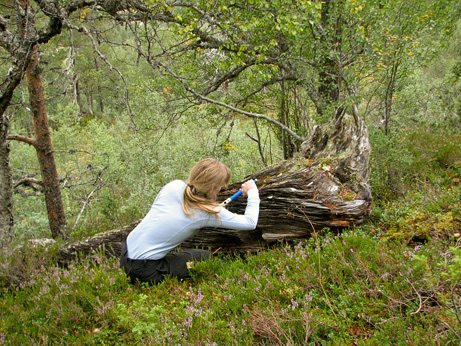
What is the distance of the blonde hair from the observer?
4227 mm

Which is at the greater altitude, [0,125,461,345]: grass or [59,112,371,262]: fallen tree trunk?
[59,112,371,262]: fallen tree trunk

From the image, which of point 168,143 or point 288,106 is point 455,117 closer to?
point 288,106

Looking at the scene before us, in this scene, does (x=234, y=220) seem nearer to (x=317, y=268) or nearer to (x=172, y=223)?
(x=172, y=223)

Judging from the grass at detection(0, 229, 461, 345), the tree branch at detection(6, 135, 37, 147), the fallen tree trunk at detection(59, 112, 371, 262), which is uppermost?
the tree branch at detection(6, 135, 37, 147)

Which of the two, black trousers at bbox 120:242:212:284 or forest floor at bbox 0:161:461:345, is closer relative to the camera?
forest floor at bbox 0:161:461:345

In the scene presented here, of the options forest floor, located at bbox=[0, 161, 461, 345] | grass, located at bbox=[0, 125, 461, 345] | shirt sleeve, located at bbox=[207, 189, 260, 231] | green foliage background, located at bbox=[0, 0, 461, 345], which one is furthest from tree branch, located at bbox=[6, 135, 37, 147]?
shirt sleeve, located at bbox=[207, 189, 260, 231]

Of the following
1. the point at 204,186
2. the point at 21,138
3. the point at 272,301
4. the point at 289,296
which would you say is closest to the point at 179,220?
the point at 204,186

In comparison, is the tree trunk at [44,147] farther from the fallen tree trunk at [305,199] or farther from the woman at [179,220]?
the woman at [179,220]

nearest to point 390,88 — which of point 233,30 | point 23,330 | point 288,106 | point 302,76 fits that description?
point 302,76

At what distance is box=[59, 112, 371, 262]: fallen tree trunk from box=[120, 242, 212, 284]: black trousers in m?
0.85

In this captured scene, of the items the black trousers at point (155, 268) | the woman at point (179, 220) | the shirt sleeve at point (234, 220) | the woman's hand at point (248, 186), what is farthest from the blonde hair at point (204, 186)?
the black trousers at point (155, 268)

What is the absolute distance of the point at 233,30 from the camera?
730 centimetres

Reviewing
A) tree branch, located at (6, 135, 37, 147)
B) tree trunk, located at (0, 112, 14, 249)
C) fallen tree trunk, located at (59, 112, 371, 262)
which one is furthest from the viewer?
tree branch, located at (6, 135, 37, 147)

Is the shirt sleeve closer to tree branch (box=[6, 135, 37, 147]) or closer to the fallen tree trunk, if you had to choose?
the fallen tree trunk
